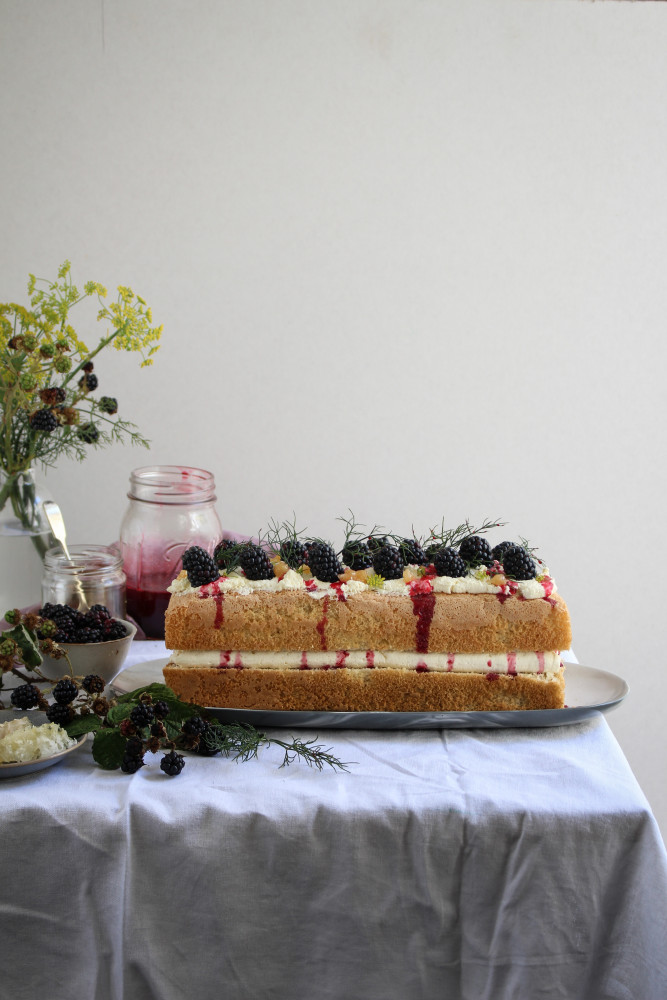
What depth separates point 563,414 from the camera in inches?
139

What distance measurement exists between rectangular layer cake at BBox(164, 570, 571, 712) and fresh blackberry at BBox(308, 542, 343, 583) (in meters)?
0.03

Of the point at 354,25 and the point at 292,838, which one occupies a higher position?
the point at 354,25

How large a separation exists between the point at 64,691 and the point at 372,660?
500mm

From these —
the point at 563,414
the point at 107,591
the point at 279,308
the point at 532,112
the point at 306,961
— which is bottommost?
the point at 306,961

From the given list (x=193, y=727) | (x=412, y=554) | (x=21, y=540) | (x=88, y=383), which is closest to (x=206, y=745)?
(x=193, y=727)

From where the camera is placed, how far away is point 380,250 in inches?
136

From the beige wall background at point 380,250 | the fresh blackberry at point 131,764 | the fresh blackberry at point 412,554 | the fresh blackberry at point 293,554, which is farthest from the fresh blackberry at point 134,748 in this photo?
the beige wall background at point 380,250

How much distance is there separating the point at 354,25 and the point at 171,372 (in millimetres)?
1439

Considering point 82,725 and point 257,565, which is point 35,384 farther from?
point 82,725

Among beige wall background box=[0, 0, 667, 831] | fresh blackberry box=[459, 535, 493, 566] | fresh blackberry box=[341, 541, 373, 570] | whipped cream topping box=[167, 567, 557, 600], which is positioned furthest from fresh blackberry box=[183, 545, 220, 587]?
beige wall background box=[0, 0, 667, 831]

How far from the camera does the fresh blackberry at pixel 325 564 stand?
154 centimetres

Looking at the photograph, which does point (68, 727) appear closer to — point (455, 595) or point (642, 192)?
point (455, 595)

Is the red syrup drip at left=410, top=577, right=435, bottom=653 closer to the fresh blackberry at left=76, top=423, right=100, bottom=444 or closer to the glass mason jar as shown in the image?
the glass mason jar

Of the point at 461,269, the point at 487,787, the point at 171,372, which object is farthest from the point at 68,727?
the point at 461,269
